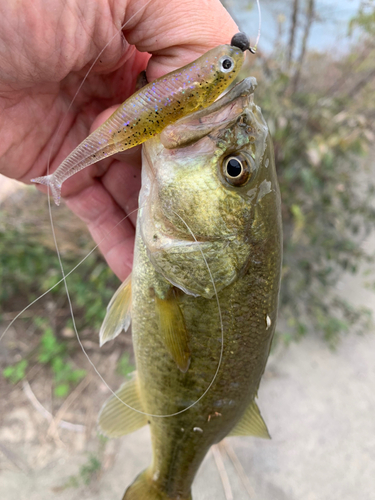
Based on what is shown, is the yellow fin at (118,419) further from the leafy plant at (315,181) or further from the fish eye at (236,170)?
the leafy plant at (315,181)

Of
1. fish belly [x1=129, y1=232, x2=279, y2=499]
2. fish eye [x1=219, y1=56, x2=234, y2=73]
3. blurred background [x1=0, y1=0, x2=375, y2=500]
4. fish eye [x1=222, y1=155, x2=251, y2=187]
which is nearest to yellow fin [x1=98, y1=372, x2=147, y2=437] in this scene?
fish belly [x1=129, y1=232, x2=279, y2=499]

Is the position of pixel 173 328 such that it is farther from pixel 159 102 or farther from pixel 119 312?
pixel 159 102

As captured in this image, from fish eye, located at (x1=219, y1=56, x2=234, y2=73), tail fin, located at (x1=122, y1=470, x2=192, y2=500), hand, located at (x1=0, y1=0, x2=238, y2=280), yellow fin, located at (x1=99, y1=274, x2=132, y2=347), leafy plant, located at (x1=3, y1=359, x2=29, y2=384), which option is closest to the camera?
fish eye, located at (x1=219, y1=56, x2=234, y2=73)

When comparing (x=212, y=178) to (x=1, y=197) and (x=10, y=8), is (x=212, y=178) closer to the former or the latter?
(x=10, y=8)

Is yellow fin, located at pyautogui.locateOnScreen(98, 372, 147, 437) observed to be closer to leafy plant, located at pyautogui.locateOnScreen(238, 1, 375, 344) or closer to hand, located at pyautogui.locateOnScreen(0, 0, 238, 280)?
hand, located at pyautogui.locateOnScreen(0, 0, 238, 280)

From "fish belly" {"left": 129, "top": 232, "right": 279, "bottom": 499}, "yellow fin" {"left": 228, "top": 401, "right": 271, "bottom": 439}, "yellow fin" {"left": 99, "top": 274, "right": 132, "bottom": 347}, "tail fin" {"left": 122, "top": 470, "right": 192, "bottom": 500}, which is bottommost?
"tail fin" {"left": 122, "top": 470, "right": 192, "bottom": 500}

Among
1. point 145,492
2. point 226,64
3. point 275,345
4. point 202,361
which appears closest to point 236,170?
point 226,64

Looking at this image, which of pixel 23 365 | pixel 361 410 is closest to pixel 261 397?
pixel 361 410
